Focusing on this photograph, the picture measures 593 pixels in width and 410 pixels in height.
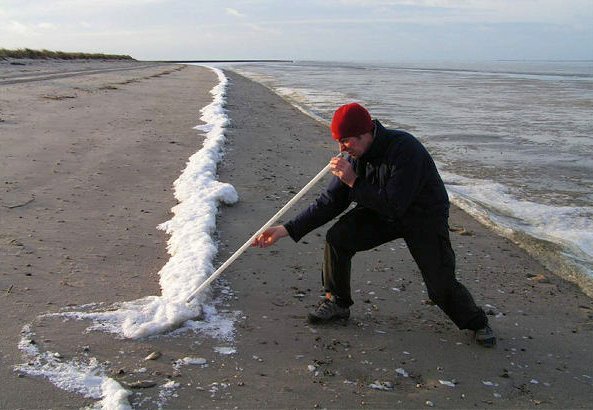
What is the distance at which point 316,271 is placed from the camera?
4629 millimetres

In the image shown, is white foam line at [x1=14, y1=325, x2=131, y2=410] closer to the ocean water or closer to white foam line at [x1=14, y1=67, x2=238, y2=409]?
white foam line at [x1=14, y1=67, x2=238, y2=409]

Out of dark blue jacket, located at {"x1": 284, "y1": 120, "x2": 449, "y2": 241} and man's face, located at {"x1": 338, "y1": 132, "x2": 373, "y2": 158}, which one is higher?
man's face, located at {"x1": 338, "y1": 132, "x2": 373, "y2": 158}

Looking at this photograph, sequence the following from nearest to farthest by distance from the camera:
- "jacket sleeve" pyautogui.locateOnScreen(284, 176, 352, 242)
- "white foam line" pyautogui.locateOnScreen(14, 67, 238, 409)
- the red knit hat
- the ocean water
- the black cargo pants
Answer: "white foam line" pyautogui.locateOnScreen(14, 67, 238, 409) → the red knit hat → the black cargo pants → "jacket sleeve" pyautogui.locateOnScreen(284, 176, 352, 242) → the ocean water

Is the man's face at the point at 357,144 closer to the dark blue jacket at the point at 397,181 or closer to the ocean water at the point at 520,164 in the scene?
the dark blue jacket at the point at 397,181

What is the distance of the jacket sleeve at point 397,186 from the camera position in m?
3.31

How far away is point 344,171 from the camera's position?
11.1ft

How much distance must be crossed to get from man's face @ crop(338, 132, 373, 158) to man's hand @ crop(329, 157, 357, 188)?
7cm

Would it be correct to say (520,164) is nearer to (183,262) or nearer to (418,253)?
(418,253)

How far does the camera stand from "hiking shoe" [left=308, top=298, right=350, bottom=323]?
147 inches

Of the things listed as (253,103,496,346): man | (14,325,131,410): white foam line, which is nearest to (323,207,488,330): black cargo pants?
(253,103,496,346): man

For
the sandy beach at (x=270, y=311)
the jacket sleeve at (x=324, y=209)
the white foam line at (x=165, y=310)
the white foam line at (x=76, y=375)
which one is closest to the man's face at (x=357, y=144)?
the jacket sleeve at (x=324, y=209)

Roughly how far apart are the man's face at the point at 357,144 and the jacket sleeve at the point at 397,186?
0.15 meters

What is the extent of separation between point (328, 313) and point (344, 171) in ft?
3.15

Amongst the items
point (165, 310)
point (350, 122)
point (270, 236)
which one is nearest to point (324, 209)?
point (270, 236)
